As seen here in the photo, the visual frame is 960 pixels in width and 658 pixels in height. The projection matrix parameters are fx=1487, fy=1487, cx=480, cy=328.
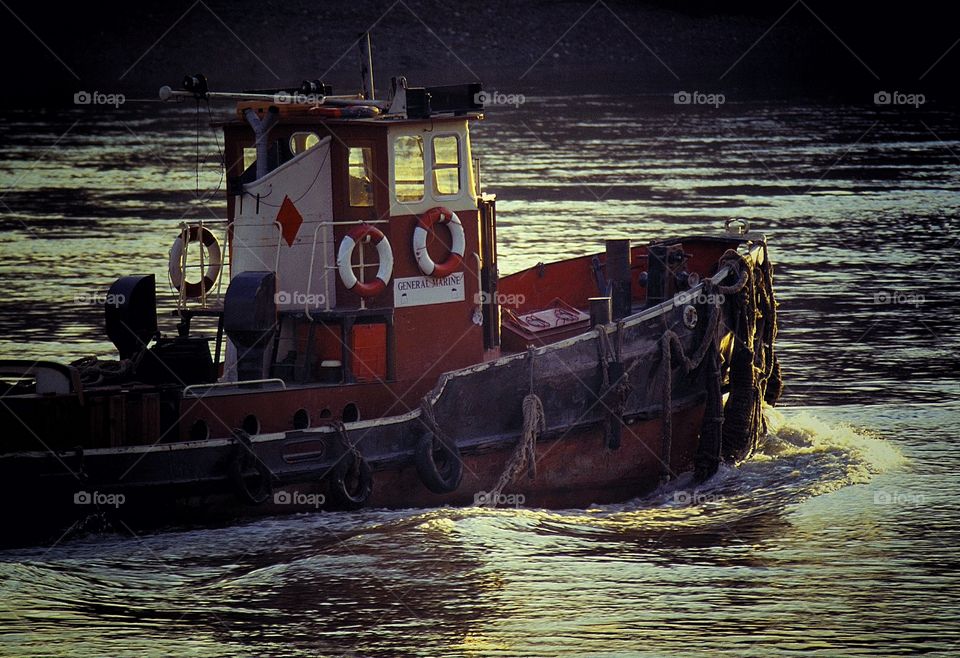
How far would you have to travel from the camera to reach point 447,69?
10512 centimetres

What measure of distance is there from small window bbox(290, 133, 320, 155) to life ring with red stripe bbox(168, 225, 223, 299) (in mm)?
1261

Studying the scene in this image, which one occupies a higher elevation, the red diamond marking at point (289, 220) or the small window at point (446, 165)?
the small window at point (446, 165)

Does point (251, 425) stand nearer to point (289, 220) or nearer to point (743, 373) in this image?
point (289, 220)

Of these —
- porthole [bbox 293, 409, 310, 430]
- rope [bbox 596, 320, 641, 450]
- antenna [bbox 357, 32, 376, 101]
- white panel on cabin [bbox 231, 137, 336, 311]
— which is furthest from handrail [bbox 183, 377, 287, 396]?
rope [bbox 596, 320, 641, 450]

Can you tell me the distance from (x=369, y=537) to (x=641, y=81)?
90299mm

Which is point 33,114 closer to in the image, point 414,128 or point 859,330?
point 859,330

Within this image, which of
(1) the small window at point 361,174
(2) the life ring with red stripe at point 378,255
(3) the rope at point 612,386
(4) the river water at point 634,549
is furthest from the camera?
(3) the rope at point 612,386

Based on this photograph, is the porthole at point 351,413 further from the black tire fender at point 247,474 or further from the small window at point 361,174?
the small window at point 361,174

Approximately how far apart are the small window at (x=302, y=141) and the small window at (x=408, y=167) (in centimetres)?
84

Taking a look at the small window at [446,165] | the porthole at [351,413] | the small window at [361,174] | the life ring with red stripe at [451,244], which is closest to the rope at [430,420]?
the porthole at [351,413]

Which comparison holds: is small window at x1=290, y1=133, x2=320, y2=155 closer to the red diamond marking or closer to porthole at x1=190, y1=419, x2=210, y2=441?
the red diamond marking

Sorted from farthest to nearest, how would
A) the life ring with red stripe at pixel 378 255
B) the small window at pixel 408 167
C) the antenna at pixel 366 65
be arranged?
the antenna at pixel 366 65, the small window at pixel 408 167, the life ring with red stripe at pixel 378 255

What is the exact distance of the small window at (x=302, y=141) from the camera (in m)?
15.0

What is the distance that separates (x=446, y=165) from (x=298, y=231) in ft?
5.67
